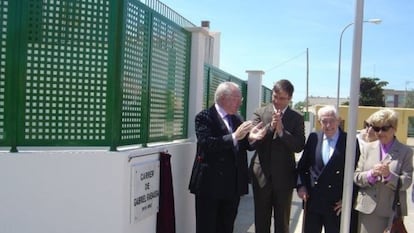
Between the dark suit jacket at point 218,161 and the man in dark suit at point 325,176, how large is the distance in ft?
2.10

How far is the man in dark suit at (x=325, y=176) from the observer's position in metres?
4.45

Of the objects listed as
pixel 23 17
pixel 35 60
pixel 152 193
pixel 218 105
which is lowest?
pixel 152 193

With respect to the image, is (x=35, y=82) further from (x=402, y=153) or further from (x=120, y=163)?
(x=402, y=153)

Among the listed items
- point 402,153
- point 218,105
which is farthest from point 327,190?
point 218,105

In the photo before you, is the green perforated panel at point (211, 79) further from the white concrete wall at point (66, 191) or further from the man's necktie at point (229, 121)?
the white concrete wall at point (66, 191)

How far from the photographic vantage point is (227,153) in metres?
4.73

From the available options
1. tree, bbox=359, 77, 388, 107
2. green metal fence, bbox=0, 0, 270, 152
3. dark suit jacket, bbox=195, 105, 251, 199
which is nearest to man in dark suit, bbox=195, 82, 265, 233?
dark suit jacket, bbox=195, 105, 251, 199

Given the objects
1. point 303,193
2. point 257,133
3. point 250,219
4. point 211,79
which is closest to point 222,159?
point 257,133

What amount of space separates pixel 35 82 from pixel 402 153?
3.08 meters

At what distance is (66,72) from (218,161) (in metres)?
1.73

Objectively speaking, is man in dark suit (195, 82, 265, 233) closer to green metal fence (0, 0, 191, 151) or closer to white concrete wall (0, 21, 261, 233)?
green metal fence (0, 0, 191, 151)

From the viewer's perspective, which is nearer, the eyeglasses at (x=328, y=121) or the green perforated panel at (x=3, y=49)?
the green perforated panel at (x=3, y=49)

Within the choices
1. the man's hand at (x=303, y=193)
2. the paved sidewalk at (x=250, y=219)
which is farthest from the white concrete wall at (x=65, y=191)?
the paved sidewalk at (x=250, y=219)

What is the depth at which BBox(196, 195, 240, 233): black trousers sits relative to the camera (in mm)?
4836
